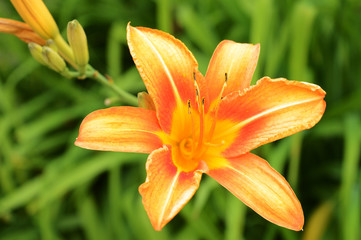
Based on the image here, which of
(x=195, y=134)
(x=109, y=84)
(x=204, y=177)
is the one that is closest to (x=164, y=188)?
(x=195, y=134)

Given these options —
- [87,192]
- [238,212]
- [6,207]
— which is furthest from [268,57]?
[6,207]

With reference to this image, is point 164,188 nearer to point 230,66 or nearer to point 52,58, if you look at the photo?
point 230,66

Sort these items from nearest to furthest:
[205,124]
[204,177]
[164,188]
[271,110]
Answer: [164,188]
[271,110]
[205,124]
[204,177]

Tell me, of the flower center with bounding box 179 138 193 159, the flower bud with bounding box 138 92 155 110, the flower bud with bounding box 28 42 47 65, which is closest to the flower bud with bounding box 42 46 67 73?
the flower bud with bounding box 28 42 47 65

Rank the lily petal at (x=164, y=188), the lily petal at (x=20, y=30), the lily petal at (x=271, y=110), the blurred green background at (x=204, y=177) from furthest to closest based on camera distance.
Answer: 1. the blurred green background at (x=204, y=177)
2. the lily petal at (x=20, y=30)
3. the lily petal at (x=271, y=110)
4. the lily petal at (x=164, y=188)

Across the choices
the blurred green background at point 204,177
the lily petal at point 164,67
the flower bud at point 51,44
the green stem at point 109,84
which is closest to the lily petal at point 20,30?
the flower bud at point 51,44

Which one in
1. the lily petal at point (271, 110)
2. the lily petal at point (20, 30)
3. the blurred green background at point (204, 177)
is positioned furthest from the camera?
the blurred green background at point (204, 177)

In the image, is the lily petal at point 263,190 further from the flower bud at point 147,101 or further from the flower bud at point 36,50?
the flower bud at point 36,50
